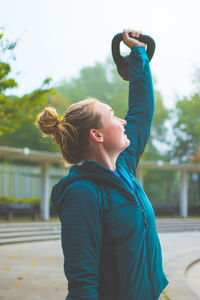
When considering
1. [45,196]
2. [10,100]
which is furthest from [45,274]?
[45,196]

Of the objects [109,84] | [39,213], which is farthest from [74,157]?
[109,84]

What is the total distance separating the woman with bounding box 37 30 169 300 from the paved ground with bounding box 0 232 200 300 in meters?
4.04

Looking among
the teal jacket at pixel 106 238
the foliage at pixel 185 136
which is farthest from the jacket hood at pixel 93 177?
the foliage at pixel 185 136

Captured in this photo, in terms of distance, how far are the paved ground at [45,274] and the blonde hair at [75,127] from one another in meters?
4.14

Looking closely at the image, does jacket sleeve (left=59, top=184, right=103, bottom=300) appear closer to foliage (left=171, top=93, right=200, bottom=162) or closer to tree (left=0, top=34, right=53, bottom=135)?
tree (left=0, top=34, right=53, bottom=135)

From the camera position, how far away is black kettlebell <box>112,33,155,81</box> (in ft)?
6.24

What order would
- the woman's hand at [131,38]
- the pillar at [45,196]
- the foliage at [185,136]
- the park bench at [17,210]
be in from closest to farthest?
the woman's hand at [131,38] < the park bench at [17,210] < the pillar at [45,196] < the foliage at [185,136]

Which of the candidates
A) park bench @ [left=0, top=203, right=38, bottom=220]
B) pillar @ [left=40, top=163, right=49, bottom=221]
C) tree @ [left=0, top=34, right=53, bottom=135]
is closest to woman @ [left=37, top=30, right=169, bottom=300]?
tree @ [left=0, top=34, right=53, bottom=135]

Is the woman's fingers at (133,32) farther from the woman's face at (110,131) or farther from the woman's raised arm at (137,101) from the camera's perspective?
the woman's face at (110,131)

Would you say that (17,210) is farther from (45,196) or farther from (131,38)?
(131,38)

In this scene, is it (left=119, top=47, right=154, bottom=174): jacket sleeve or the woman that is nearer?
the woman

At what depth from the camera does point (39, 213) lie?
21.4 meters

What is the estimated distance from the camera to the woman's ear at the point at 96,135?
64.6 inches

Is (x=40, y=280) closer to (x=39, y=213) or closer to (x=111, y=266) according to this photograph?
(x=111, y=266)
